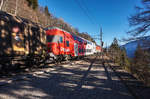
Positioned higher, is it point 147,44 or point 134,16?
point 134,16

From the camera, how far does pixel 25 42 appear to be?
234 inches

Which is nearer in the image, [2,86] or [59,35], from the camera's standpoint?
[2,86]

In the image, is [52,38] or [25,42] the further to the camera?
[52,38]

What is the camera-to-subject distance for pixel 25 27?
19.6 ft

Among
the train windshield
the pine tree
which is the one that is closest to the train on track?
the train windshield

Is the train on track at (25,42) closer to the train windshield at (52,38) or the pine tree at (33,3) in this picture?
the train windshield at (52,38)

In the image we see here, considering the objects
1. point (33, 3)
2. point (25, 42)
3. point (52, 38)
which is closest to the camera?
point (25, 42)

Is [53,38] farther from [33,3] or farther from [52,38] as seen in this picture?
[33,3]

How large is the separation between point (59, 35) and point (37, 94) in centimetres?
609

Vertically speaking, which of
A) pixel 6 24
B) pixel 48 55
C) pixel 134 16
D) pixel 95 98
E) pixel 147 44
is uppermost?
pixel 134 16

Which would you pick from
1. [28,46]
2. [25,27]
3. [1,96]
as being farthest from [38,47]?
[1,96]

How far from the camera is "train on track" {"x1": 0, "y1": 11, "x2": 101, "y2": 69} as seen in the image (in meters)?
4.94

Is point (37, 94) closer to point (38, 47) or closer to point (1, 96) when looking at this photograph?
point (1, 96)

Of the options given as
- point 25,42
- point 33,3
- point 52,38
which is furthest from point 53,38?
point 33,3
